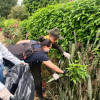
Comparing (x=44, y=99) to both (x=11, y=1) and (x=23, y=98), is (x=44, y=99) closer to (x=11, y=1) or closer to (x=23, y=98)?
(x=23, y=98)

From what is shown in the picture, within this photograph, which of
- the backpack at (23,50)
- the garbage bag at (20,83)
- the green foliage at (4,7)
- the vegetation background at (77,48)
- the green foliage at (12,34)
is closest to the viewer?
the garbage bag at (20,83)

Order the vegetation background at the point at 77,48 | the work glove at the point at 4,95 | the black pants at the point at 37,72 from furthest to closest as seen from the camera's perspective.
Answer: the black pants at the point at 37,72, the vegetation background at the point at 77,48, the work glove at the point at 4,95

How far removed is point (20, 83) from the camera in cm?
147

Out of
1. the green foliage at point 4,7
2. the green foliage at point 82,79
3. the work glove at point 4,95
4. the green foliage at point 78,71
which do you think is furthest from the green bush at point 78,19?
the green foliage at point 4,7

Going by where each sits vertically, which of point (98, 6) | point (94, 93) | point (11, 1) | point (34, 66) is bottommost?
point (94, 93)

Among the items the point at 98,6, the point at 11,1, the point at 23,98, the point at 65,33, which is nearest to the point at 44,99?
the point at 23,98

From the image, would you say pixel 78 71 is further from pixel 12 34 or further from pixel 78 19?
pixel 12 34

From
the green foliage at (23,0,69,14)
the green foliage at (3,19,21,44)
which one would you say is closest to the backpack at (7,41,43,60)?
the green foliage at (3,19,21,44)

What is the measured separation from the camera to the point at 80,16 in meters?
2.58

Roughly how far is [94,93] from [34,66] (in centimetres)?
125

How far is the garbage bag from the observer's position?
138 cm

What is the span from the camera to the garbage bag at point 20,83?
1.38 m

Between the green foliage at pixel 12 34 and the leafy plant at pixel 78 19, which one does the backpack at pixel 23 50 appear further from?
the green foliage at pixel 12 34

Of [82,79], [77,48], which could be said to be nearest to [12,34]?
[77,48]
